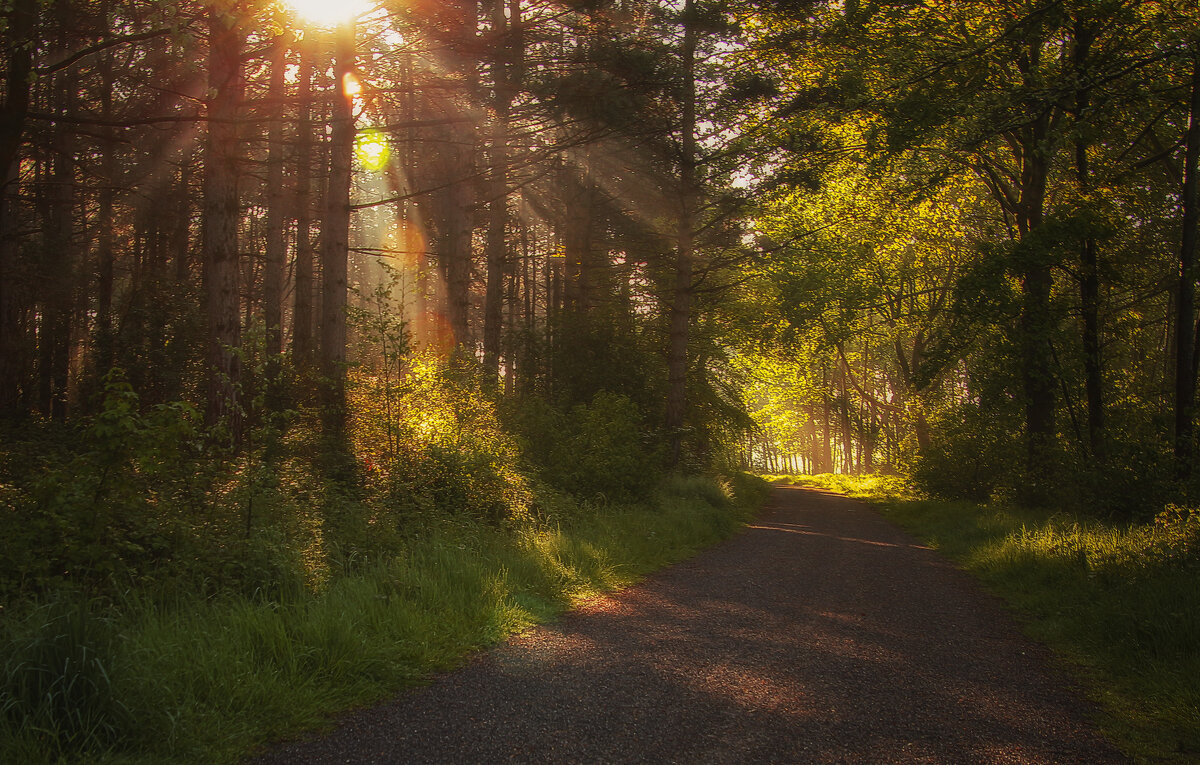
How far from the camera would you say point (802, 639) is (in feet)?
20.6

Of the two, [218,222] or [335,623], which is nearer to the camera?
[335,623]

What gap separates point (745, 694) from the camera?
4.81m

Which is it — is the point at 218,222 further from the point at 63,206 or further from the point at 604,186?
the point at 604,186

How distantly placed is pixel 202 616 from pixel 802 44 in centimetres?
1644

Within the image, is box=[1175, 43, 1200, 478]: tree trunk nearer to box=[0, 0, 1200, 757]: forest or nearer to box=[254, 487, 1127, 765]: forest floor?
box=[0, 0, 1200, 757]: forest

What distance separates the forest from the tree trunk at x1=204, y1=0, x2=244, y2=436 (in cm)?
7

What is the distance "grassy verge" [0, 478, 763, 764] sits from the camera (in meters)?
3.66

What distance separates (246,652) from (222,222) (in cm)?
899

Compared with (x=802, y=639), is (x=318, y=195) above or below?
above

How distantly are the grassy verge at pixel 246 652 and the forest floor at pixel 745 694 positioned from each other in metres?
0.32

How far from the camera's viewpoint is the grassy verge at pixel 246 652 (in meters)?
3.66

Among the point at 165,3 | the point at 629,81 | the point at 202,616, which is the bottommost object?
the point at 202,616

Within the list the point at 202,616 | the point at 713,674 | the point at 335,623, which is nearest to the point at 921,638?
the point at 713,674

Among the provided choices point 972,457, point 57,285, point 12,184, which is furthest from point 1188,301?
point 57,285
